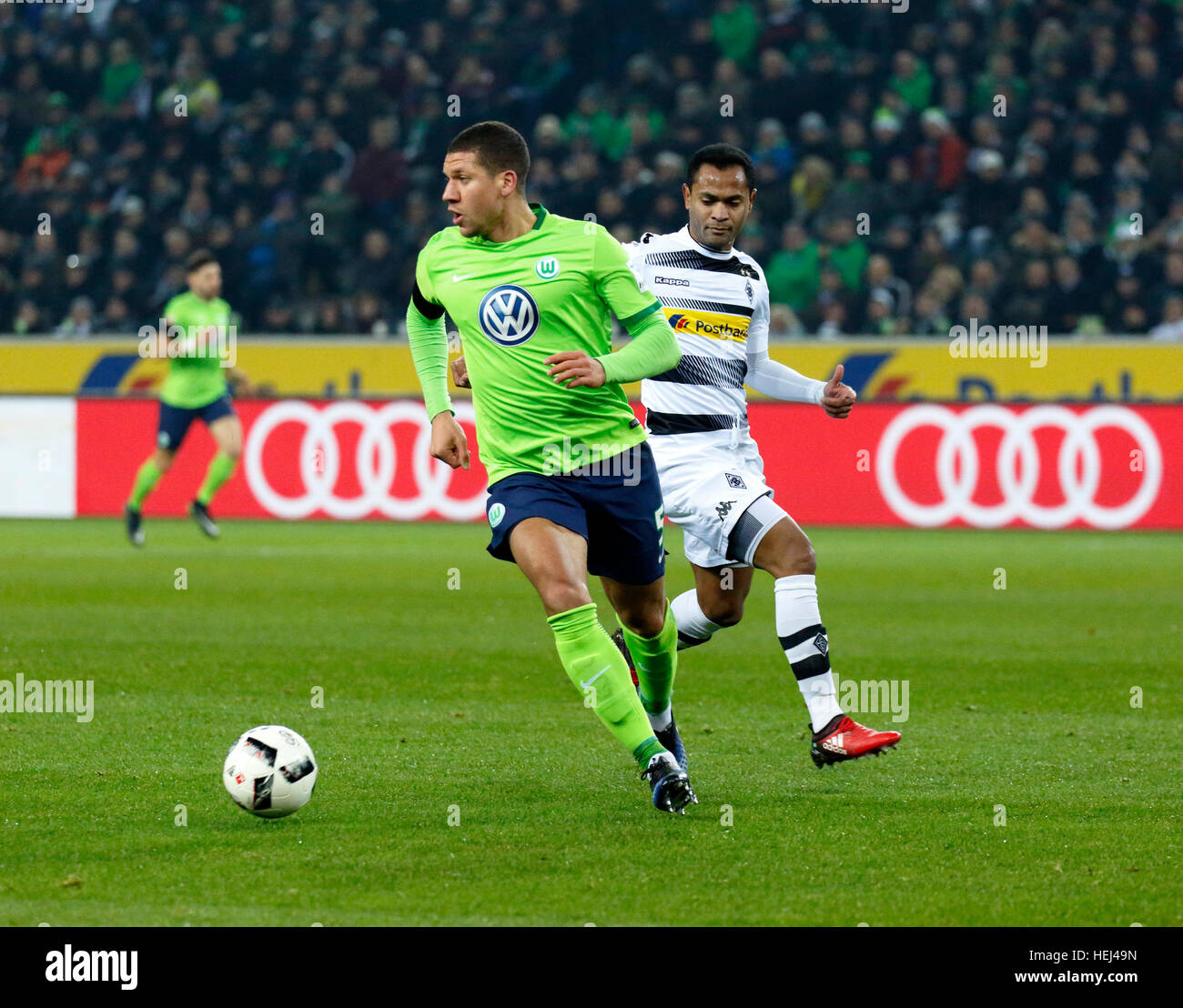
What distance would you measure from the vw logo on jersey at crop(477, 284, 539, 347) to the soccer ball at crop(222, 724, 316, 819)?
1462mm

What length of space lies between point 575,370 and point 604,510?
0.53m

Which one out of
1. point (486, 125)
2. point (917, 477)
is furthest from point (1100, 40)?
point (486, 125)

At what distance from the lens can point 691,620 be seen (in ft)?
23.5

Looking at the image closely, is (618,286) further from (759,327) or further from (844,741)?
(844,741)

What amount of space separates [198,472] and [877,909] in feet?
47.0

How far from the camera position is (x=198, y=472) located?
17.9 meters

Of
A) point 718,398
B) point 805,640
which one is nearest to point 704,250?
point 718,398

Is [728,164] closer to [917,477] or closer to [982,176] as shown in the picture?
[917,477]

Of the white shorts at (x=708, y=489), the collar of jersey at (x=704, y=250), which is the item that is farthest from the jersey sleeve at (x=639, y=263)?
the white shorts at (x=708, y=489)

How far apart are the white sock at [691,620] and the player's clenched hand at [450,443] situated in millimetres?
1628

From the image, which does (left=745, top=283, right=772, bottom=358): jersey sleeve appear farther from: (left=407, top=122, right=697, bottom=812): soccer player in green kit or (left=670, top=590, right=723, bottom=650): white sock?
(left=407, top=122, right=697, bottom=812): soccer player in green kit

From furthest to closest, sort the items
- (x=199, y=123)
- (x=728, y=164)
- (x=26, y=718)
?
(x=199, y=123) < (x=26, y=718) < (x=728, y=164)

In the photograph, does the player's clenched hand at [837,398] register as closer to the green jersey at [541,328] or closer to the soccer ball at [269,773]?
the green jersey at [541,328]

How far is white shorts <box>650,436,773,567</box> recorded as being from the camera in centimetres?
671
